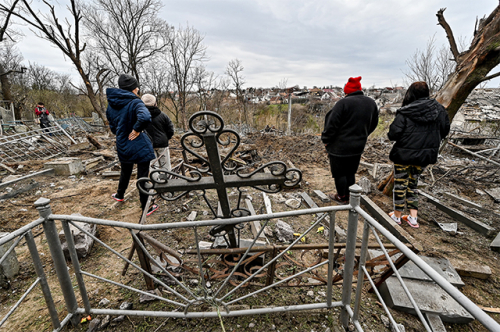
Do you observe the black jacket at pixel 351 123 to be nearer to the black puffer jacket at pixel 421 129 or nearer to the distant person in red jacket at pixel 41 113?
the black puffer jacket at pixel 421 129

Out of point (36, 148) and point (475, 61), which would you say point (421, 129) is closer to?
point (475, 61)

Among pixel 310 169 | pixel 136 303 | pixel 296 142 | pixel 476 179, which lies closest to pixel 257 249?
pixel 136 303

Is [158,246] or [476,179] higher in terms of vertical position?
[158,246]

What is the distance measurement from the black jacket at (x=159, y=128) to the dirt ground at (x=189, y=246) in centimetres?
116

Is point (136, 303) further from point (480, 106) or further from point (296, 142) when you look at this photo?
point (480, 106)

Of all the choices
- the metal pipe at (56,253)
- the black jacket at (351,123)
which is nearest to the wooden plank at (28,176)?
the metal pipe at (56,253)

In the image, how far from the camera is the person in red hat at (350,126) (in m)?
2.87

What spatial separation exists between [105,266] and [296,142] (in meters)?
8.33

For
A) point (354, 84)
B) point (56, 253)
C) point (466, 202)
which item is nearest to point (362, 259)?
point (56, 253)

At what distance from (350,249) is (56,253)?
2066mm

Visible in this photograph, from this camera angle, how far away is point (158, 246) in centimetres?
185

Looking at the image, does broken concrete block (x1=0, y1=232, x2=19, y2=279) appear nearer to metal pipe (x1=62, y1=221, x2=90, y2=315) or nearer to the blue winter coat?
metal pipe (x1=62, y1=221, x2=90, y2=315)

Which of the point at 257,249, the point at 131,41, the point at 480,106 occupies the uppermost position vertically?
the point at 131,41

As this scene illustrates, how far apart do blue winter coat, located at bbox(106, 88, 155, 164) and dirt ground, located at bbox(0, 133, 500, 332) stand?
1.09 meters
